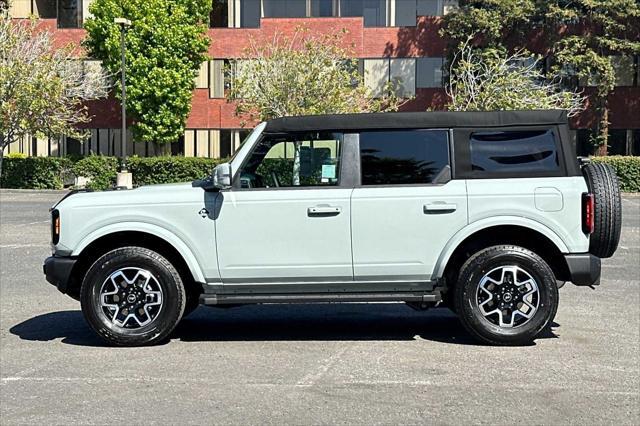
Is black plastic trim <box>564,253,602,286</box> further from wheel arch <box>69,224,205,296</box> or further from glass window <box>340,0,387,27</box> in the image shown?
glass window <box>340,0,387,27</box>

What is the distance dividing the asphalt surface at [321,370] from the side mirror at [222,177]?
143cm

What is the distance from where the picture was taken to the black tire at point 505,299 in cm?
742

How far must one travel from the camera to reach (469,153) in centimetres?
762

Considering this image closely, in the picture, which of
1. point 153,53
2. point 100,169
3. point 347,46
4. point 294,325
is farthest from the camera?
point 347,46

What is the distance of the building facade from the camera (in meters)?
44.6

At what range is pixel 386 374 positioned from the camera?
657 centimetres

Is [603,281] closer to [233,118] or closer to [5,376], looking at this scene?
[5,376]

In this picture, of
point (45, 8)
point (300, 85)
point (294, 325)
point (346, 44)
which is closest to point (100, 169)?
point (300, 85)

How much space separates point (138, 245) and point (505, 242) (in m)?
3.35

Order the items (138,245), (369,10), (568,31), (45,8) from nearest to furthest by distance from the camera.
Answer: (138,245), (568,31), (369,10), (45,8)

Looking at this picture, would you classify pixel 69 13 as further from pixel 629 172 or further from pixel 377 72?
pixel 629 172

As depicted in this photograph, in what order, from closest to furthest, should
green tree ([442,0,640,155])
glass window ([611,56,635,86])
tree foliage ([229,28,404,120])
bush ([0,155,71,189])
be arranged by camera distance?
tree foliage ([229,28,404,120])
bush ([0,155,71,189])
green tree ([442,0,640,155])
glass window ([611,56,635,86])

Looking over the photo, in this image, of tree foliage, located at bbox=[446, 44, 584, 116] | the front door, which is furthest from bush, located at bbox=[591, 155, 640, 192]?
the front door

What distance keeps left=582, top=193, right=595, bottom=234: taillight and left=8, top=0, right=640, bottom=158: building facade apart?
3669cm
